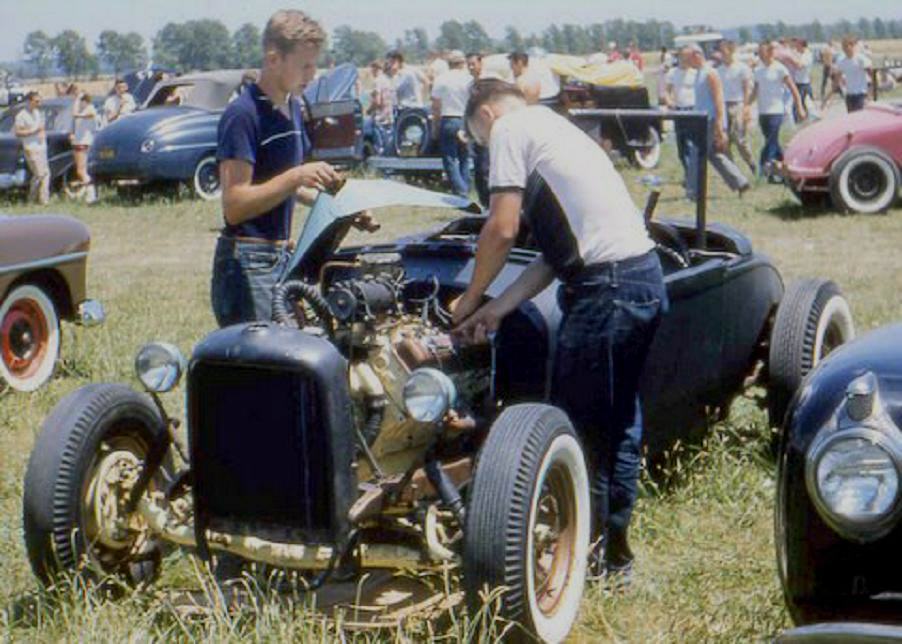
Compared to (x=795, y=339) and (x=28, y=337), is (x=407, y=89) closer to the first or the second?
(x=28, y=337)

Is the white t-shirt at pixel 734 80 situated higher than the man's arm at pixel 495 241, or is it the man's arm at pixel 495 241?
the man's arm at pixel 495 241

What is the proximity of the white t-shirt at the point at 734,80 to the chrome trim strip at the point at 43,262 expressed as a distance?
34.1 ft

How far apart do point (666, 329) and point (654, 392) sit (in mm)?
219

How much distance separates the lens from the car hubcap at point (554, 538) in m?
3.93

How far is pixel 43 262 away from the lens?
24.7 ft

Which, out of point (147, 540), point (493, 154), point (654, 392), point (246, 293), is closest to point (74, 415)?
point (147, 540)

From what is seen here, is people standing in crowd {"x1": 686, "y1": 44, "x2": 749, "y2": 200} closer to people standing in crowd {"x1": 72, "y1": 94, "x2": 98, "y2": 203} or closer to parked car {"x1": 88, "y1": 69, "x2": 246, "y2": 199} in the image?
parked car {"x1": 88, "y1": 69, "x2": 246, "y2": 199}

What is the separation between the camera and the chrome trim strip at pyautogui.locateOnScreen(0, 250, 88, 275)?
7311 mm

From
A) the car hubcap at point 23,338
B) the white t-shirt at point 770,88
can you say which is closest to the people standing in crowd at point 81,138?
the white t-shirt at point 770,88

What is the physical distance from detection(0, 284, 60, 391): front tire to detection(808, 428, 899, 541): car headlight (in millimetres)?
5351

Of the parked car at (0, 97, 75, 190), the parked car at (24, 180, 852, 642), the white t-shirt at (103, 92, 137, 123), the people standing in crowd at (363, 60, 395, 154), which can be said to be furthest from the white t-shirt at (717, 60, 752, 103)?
the parked car at (24, 180, 852, 642)

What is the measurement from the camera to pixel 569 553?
4.04m

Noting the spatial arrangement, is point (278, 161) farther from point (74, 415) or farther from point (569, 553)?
point (569, 553)

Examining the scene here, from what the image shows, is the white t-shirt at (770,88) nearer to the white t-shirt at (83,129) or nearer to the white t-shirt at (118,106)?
the white t-shirt at (83,129)
